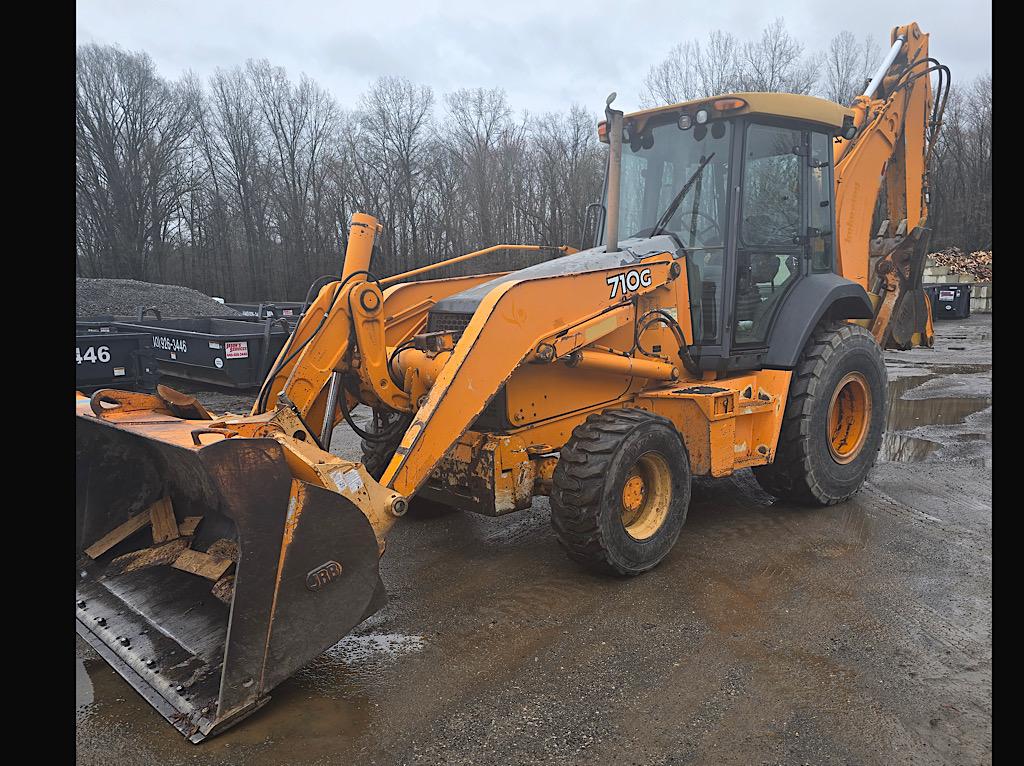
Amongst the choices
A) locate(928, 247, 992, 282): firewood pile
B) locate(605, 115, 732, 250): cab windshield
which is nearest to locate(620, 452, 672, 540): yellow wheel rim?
locate(605, 115, 732, 250): cab windshield

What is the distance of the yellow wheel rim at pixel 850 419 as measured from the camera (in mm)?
5387

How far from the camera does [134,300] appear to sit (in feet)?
70.5

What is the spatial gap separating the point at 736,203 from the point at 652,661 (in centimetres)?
291

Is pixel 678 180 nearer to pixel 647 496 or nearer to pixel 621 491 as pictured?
pixel 647 496

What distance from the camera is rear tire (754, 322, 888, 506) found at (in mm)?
4930

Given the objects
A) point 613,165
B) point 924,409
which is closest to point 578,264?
point 613,165

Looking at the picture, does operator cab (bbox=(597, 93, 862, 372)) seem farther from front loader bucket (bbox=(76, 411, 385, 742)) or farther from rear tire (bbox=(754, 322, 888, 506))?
front loader bucket (bbox=(76, 411, 385, 742))

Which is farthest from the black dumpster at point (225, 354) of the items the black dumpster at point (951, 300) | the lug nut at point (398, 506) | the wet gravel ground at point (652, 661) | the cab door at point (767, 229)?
the black dumpster at point (951, 300)

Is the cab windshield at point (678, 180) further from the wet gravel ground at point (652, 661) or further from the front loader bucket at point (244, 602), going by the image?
the front loader bucket at point (244, 602)

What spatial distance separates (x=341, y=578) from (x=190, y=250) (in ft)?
129

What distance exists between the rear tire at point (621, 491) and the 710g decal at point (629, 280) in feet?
2.52

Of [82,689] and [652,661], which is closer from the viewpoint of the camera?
[82,689]

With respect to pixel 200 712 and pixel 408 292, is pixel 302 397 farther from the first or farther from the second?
pixel 200 712

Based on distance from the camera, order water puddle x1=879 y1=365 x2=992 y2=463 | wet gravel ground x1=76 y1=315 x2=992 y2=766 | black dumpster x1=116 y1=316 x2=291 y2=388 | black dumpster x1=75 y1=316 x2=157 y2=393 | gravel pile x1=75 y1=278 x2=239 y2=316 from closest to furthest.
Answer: wet gravel ground x1=76 y1=315 x2=992 y2=766, water puddle x1=879 y1=365 x2=992 y2=463, black dumpster x1=75 y1=316 x2=157 y2=393, black dumpster x1=116 y1=316 x2=291 y2=388, gravel pile x1=75 y1=278 x2=239 y2=316
